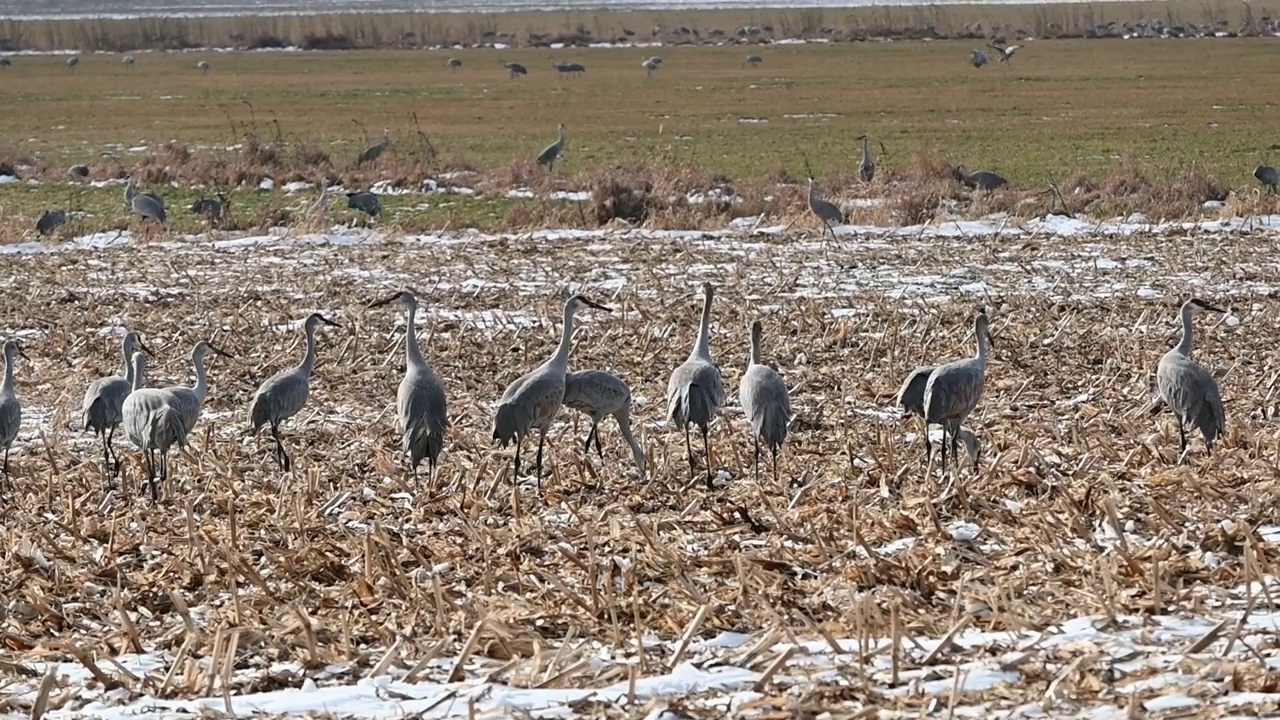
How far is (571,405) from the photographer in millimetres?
9789

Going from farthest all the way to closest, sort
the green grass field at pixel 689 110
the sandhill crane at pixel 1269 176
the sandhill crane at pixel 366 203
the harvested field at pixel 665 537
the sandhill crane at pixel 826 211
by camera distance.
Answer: the green grass field at pixel 689 110, the sandhill crane at pixel 1269 176, the sandhill crane at pixel 366 203, the sandhill crane at pixel 826 211, the harvested field at pixel 665 537

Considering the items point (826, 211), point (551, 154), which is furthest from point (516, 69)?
point (826, 211)

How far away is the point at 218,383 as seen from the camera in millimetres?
12047

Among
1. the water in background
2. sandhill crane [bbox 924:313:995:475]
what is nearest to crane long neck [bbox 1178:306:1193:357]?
sandhill crane [bbox 924:313:995:475]

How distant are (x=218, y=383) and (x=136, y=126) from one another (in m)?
30.2

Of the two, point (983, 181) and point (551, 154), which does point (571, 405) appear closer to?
point (983, 181)

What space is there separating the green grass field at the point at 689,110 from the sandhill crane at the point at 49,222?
11.8 ft

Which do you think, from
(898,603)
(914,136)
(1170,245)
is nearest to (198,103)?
(914,136)

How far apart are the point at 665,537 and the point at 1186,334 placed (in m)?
4.43

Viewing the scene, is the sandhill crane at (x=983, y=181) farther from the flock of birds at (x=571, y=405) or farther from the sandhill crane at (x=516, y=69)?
the sandhill crane at (x=516, y=69)

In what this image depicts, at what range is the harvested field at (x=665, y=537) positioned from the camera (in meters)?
5.62

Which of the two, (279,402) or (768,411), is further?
(279,402)

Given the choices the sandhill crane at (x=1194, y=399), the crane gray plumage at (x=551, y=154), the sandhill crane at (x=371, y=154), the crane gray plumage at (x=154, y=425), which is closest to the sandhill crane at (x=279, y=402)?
the crane gray plumage at (x=154, y=425)

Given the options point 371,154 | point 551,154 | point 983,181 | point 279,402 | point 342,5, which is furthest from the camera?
point 342,5
